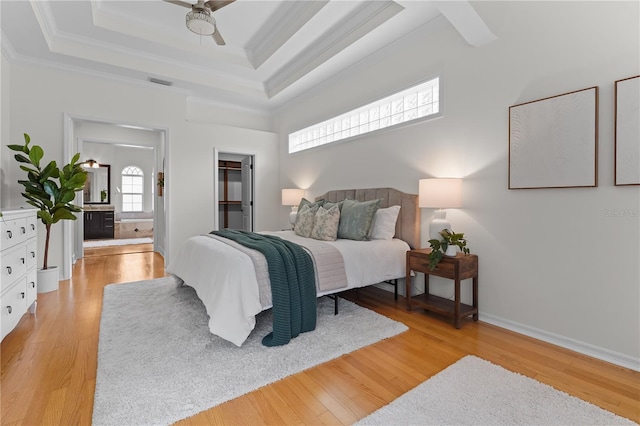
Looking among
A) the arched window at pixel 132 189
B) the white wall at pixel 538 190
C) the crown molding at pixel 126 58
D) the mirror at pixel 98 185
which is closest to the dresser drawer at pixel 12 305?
the crown molding at pixel 126 58

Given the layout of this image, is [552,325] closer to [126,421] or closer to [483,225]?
[483,225]

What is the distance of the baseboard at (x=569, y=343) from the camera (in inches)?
78.2

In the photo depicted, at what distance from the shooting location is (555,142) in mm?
2279

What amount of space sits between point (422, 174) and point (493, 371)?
1969mm

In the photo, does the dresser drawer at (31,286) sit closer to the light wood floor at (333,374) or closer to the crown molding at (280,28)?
the light wood floor at (333,374)

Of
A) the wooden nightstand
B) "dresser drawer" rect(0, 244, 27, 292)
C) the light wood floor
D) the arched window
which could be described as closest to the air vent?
"dresser drawer" rect(0, 244, 27, 292)

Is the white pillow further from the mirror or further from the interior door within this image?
the mirror

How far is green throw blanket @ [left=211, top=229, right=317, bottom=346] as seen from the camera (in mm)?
2271

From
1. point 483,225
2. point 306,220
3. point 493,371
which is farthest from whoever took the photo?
point 306,220

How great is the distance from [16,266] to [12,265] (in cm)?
10

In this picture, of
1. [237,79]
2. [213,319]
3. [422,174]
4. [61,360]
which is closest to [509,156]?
[422,174]

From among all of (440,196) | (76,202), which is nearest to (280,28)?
(440,196)

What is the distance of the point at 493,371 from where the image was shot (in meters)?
1.92

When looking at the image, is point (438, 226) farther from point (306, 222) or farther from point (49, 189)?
point (49, 189)
